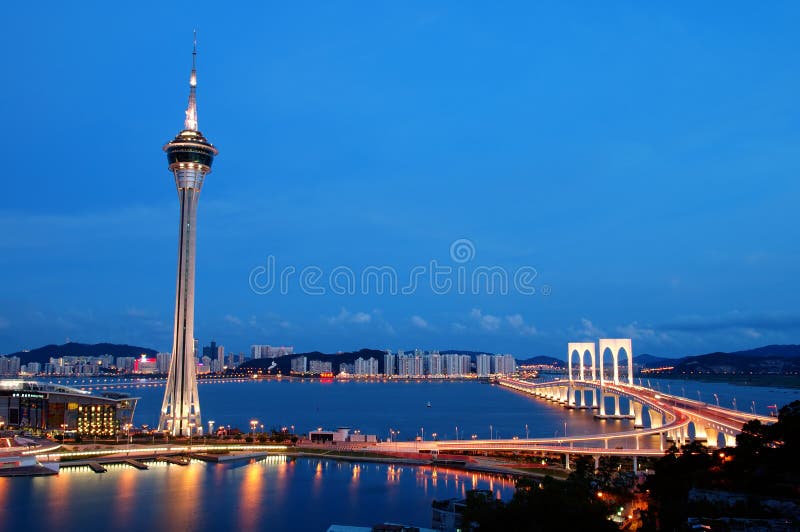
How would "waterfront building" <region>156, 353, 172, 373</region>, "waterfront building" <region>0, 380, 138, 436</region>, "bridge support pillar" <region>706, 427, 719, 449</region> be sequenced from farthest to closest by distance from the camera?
1. "waterfront building" <region>156, 353, 172, 373</region>
2. "waterfront building" <region>0, 380, 138, 436</region>
3. "bridge support pillar" <region>706, 427, 719, 449</region>

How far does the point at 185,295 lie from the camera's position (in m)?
28.9

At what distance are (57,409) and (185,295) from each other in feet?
23.1

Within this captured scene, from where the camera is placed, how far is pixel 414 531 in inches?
478

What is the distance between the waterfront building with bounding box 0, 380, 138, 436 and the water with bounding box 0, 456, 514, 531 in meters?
7.84

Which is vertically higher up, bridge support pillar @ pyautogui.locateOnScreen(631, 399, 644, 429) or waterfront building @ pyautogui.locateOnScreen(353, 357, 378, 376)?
waterfront building @ pyautogui.locateOnScreen(353, 357, 378, 376)

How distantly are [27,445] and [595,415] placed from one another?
112 ft

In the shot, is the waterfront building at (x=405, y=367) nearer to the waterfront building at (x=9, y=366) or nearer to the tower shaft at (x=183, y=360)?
the waterfront building at (x=9, y=366)

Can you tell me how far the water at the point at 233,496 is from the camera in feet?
52.0

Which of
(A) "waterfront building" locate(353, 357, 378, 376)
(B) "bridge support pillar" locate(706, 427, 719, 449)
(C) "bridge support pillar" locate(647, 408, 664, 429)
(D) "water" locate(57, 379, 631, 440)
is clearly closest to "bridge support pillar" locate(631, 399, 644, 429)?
(D) "water" locate(57, 379, 631, 440)

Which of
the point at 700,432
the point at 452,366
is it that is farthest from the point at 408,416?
the point at 452,366

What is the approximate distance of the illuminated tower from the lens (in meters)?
28.5

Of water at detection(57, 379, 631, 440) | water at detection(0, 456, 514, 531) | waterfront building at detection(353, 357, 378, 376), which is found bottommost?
water at detection(0, 456, 514, 531)

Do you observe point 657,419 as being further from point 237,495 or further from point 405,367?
point 405,367

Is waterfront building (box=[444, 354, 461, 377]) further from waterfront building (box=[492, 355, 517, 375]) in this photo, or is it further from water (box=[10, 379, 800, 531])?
water (box=[10, 379, 800, 531])
